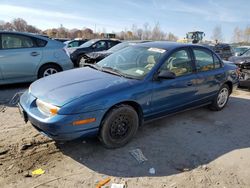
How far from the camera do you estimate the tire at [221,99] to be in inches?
208

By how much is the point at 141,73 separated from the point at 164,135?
1.16 meters

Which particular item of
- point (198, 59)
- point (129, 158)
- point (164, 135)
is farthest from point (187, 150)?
point (198, 59)

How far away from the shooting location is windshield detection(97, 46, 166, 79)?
12.6 ft

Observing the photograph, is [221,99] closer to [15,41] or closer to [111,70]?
[111,70]

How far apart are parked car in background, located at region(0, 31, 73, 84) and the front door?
12.6ft

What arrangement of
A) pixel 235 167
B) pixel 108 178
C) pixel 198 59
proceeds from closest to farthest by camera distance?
pixel 108 178 < pixel 235 167 < pixel 198 59

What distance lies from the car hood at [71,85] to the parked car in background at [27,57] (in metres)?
2.85

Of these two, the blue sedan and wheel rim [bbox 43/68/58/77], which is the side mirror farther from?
wheel rim [bbox 43/68/58/77]

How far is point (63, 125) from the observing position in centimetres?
291

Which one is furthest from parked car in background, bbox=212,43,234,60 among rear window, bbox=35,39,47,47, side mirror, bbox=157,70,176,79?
side mirror, bbox=157,70,176,79

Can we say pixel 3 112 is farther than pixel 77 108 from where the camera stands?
Yes

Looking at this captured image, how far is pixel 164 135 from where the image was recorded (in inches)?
160

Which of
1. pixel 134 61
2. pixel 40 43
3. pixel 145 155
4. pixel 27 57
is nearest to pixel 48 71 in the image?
pixel 27 57

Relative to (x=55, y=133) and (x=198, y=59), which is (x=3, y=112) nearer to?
(x=55, y=133)
